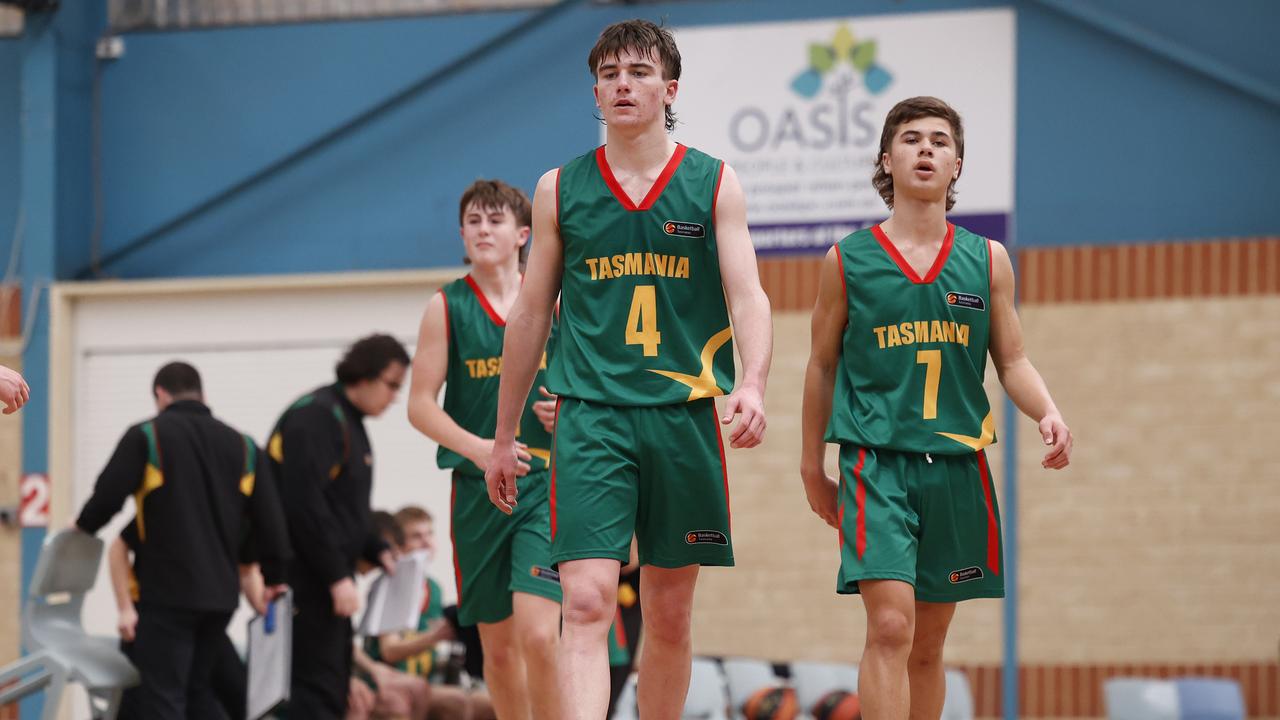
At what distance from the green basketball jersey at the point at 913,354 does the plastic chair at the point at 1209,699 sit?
7035 mm

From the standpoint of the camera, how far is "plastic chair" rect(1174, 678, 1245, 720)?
11680 mm

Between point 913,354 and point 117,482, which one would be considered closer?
point 913,354

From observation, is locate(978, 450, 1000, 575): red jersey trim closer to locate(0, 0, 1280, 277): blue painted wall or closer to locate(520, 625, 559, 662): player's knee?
locate(520, 625, 559, 662): player's knee

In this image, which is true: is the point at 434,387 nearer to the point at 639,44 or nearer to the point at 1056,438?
the point at 639,44

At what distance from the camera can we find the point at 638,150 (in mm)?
5109

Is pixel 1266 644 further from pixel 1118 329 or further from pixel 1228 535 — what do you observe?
pixel 1118 329

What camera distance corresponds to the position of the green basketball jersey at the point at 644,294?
197 inches

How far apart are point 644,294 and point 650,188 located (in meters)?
0.33

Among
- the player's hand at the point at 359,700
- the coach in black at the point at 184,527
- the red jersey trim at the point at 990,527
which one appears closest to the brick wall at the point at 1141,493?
the player's hand at the point at 359,700

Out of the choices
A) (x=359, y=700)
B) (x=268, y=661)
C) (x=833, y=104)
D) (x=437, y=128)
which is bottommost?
(x=359, y=700)

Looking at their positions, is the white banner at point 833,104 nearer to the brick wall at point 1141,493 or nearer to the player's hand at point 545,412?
the brick wall at point 1141,493

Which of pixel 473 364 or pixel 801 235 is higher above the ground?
pixel 801 235

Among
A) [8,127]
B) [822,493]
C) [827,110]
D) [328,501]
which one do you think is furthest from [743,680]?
[8,127]

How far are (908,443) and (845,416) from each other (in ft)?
0.76
